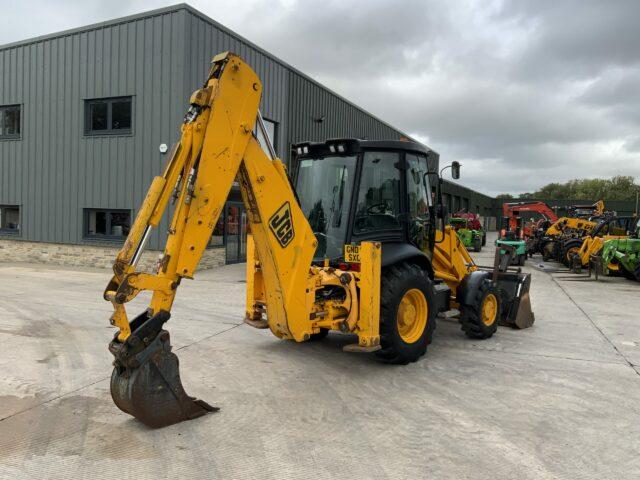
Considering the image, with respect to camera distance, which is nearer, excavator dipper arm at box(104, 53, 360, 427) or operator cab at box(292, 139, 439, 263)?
excavator dipper arm at box(104, 53, 360, 427)

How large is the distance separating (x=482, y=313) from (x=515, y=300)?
1.12 meters

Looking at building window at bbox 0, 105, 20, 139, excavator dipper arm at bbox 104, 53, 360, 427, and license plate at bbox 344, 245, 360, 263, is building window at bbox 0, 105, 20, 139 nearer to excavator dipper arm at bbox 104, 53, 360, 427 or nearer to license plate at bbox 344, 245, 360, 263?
license plate at bbox 344, 245, 360, 263

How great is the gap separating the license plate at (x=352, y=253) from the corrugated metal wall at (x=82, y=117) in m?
9.76

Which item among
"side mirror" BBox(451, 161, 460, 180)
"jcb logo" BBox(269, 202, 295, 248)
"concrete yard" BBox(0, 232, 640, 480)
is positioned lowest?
"concrete yard" BBox(0, 232, 640, 480)

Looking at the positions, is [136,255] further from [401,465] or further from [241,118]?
[401,465]

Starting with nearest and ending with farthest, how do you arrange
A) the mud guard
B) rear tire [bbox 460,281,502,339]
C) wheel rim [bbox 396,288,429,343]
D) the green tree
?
wheel rim [bbox 396,288,429,343]
rear tire [bbox 460,281,502,339]
the mud guard
the green tree

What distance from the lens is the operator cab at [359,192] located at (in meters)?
5.56

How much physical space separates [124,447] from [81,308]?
576 cm

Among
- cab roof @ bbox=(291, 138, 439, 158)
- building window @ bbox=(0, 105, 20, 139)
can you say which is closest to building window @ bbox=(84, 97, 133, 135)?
building window @ bbox=(0, 105, 20, 139)

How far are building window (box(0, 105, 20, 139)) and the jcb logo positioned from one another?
15188 millimetres

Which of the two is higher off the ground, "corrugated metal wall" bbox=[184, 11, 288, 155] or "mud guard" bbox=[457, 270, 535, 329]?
"corrugated metal wall" bbox=[184, 11, 288, 155]

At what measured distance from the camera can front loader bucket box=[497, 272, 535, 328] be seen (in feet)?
25.4

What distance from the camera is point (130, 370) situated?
3635mm

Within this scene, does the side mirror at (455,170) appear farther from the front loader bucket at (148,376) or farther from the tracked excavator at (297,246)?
the front loader bucket at (148,376)
